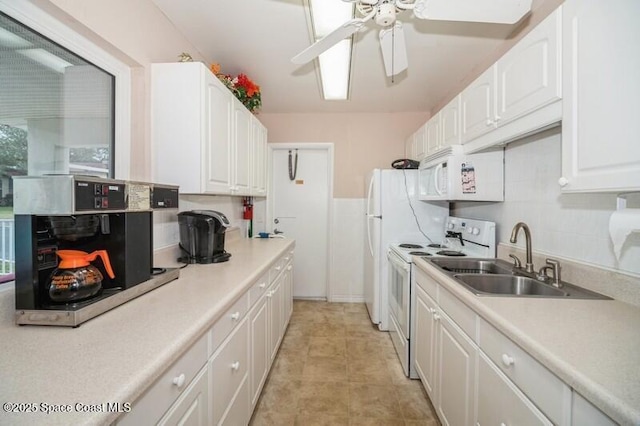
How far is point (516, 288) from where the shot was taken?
5.25ft

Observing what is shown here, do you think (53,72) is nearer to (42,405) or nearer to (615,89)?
(42,405)

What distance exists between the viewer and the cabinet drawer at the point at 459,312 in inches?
49.1

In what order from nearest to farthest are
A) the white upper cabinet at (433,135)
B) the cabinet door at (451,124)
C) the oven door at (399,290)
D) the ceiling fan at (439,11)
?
1. the ceiling fan at (439,11)
2. the cabinet door at (451,124)
3. the oven door at (399,290)
4. the white upper cabinet at (433,135)

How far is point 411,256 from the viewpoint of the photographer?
2182 millimetres

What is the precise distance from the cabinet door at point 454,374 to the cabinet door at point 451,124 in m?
1.30

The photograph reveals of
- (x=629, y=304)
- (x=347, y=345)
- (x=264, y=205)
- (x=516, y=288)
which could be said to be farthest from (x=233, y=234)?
(x=629, y=304)

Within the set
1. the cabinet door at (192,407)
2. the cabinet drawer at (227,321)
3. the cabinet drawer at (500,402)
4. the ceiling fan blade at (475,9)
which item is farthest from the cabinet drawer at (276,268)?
the ceiling fan blade at (475,9)

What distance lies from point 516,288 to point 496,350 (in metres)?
0.70

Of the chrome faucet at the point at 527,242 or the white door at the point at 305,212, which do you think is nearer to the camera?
the chrome faucet at the point at 527,242

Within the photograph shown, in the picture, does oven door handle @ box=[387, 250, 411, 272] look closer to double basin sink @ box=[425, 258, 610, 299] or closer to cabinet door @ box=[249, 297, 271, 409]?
double basin sink @ box=[425, 258, 610, 299]

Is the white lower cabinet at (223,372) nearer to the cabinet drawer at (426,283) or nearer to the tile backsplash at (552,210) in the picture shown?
the cabinet drawer at (426,283)

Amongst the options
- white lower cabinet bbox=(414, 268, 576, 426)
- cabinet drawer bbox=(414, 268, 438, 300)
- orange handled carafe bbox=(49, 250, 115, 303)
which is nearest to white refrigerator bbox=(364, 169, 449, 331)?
cabinet drawer bbox=(414, 268, 438, 300)

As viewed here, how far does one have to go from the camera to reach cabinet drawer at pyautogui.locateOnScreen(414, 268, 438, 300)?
5.59ft

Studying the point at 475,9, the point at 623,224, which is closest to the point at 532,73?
the point at 475,9
